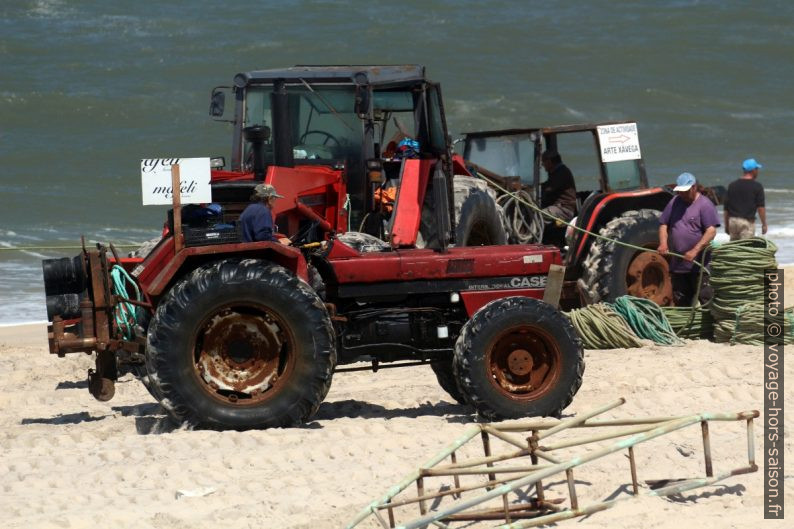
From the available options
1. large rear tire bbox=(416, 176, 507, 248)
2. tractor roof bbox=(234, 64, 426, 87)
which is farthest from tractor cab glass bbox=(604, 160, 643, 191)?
tractor roof bbox=(234, 64, 426, 87)

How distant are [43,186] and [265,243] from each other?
18152mm

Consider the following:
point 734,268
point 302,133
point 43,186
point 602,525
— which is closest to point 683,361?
point 734,268

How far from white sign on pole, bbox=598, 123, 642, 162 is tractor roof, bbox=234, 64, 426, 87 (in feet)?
8.89

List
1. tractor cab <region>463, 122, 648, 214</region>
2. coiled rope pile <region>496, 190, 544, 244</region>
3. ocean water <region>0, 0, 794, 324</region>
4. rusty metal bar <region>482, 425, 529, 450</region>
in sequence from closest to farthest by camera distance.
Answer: rusty metal bar <region>482, 425, 529, 450</region> → coiled rope pile <region>496, 190, 544, 244</region> → tractor cab <region>463, 122, 648, 214</region> → ocean water <region>0, 0, 794, 324</region>

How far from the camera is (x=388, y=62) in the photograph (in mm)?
34438

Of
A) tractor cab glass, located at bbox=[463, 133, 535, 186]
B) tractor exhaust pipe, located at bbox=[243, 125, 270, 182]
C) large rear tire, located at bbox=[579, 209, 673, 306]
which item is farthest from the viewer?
tractor cab glass, located at bbox=[463, 133, 535, 186]

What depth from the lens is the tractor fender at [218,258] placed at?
764cm

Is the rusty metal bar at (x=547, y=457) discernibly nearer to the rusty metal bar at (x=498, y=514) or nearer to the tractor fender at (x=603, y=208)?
the rusty metal bar at (x=498, y=514)

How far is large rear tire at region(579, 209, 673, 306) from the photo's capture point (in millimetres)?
11805

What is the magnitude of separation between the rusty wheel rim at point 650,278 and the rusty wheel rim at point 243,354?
16.3ft

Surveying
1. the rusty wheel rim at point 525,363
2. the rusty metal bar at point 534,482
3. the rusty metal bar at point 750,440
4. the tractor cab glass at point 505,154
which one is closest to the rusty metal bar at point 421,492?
the rusty metal bar at point 534,482

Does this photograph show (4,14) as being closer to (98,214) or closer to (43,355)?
(98,214)

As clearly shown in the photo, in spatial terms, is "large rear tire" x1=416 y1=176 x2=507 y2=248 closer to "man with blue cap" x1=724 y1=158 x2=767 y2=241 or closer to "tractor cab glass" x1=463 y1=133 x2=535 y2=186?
"tractor cab glass" x1=463 y1=133 x2=535 y2=186

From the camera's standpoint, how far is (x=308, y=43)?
35.8 meters
